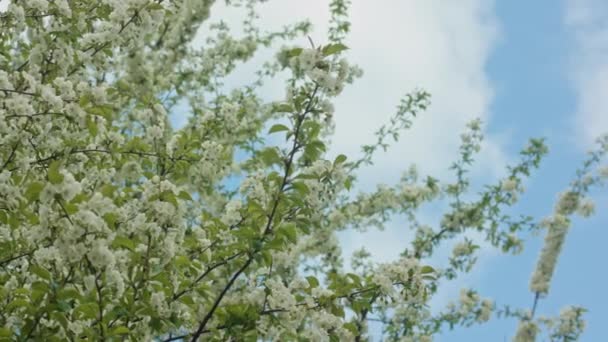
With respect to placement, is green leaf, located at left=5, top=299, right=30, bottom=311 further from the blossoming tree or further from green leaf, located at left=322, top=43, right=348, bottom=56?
green leaf, located at left=322, top=43, right=348, bottom=56

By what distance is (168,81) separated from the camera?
32.2 ft

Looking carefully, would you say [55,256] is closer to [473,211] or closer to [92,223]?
[92,223]

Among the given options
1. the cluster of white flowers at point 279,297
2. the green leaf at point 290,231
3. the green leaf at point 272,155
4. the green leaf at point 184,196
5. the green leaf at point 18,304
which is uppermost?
the green leaf at point 272,155

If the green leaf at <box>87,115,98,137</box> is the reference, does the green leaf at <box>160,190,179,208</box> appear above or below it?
Answer: below

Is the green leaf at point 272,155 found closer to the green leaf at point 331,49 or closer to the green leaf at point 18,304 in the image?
the green leaf at point 331,49

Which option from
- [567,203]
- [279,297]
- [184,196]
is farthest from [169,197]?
[567,203]

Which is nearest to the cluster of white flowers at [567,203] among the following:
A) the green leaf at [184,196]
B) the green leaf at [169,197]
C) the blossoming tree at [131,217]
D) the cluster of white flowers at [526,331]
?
the cluster of white flowers at [526,331]

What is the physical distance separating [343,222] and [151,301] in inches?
216

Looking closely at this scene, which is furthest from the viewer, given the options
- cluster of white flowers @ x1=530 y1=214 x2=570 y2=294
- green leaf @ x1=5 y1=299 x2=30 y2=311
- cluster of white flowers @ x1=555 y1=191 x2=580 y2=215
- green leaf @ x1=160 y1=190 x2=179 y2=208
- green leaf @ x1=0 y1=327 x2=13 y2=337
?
cluster of white flowers @ x1=555 y1=191 x2=580 y2=215

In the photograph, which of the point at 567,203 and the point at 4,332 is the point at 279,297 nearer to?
the point at 4,332

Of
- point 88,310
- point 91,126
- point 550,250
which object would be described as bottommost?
point 88,310

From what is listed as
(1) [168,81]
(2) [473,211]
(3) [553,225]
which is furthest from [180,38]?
(3) [553,225]

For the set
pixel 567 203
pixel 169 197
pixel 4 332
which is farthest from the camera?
pixel 567 203

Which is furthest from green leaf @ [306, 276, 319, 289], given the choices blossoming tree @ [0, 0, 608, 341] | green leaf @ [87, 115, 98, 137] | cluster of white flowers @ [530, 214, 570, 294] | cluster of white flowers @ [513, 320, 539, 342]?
cluster of white flowers @ [513, 320, 539, 342]
